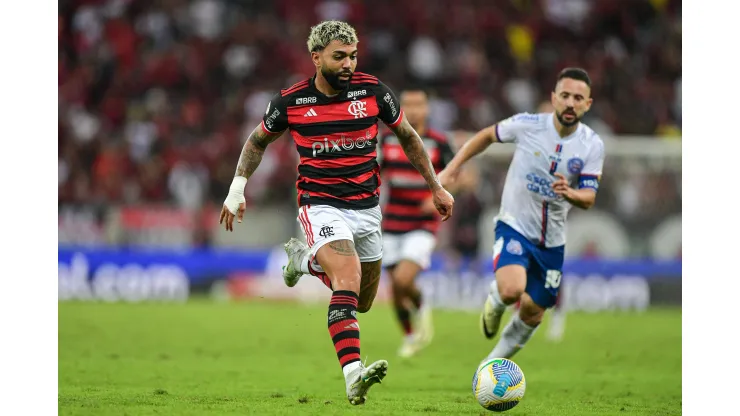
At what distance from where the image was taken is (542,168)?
888 centimetres

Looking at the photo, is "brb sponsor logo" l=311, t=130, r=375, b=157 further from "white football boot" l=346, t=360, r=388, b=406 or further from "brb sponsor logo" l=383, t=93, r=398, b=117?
"white football boot" l=346, t=360, r=388, b=406

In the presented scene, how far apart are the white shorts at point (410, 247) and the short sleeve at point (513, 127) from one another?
9.53ft

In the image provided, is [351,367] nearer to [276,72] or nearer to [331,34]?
[331,34]

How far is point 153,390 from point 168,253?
37.8 ft

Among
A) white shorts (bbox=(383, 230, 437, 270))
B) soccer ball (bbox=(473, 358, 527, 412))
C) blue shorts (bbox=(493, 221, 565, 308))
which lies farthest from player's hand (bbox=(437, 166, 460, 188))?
white shorts (bbox=(383, 230, 437, 270))

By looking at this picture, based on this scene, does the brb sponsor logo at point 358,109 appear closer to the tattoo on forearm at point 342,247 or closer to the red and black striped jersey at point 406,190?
the tattoo on forearm at point 342,247

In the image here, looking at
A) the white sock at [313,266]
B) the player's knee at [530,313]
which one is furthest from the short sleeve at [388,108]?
the player's knee at [530,313]

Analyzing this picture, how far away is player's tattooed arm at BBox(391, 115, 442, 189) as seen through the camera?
7656 mm

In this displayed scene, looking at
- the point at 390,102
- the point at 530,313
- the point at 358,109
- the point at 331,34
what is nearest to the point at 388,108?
the point at 390,102

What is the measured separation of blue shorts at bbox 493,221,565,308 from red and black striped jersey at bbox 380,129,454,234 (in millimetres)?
2984

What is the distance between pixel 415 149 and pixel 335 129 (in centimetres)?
68

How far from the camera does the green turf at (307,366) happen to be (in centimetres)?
757
